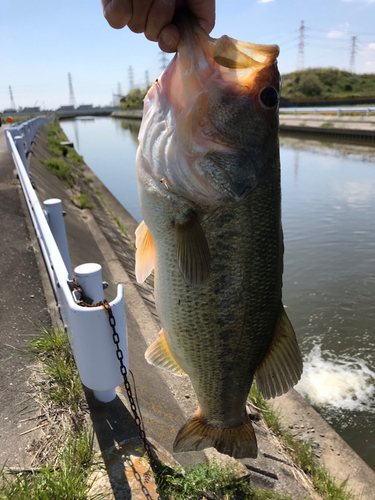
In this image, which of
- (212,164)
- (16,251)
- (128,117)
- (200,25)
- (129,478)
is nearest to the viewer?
(200,25)

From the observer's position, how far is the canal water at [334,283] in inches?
219

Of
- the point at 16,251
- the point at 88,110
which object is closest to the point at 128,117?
the point at 88,110

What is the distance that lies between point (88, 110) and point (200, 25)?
89.1m

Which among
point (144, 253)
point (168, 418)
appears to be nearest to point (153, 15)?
point (144, 253)

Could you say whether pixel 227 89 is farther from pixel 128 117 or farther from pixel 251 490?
pixel 128 117

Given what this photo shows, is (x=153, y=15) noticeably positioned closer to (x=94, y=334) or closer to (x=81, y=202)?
(x=94, y=334)

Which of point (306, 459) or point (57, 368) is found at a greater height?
point (57, 368)

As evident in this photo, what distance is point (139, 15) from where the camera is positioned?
4.48ft

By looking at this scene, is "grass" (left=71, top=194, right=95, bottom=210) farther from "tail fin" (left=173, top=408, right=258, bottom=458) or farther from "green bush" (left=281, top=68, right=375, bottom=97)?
"green bush" (left=281, top=68, right=375, bottom=97)

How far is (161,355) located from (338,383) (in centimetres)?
493

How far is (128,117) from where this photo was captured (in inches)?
2881

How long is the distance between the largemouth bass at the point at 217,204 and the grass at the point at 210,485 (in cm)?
114

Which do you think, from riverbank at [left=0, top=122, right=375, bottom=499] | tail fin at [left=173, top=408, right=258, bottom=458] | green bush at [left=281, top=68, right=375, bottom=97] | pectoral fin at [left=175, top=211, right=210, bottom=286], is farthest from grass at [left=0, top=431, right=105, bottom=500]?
green bush at [left=281, top=68, right=375, bottom=97]

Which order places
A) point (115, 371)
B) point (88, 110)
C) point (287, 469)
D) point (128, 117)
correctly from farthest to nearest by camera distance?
point (88, 110) → point (128, 117) → point (287, 469) → point (115, 371)
